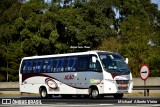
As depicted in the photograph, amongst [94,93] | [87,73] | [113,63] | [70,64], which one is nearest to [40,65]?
[70,64]

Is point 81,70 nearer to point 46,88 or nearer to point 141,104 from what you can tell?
point 46,88

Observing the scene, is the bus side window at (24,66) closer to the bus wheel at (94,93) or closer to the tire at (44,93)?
the tire at (44,93)

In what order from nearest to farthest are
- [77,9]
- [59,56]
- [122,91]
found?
[122,91] → [59,56] → [77,9]

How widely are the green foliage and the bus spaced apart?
20029 millimetres

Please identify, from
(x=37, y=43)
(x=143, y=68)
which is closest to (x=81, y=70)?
(x=143, y=68)

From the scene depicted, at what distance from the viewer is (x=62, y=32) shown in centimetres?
5938

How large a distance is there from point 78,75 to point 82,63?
0.83 m

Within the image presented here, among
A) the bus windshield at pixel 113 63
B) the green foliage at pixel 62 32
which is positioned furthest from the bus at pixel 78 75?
the green foliage at pixel 62 32

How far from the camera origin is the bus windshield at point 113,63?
88.2 ft

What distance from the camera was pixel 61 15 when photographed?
58.0 metres

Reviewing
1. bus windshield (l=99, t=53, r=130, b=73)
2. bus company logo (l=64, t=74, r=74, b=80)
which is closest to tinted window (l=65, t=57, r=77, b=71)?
bus company logo (l=64, t=74, r=74, b=80)

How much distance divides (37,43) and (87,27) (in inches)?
269

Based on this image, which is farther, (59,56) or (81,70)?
(59,56)

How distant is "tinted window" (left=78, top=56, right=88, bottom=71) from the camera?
28127 mm
